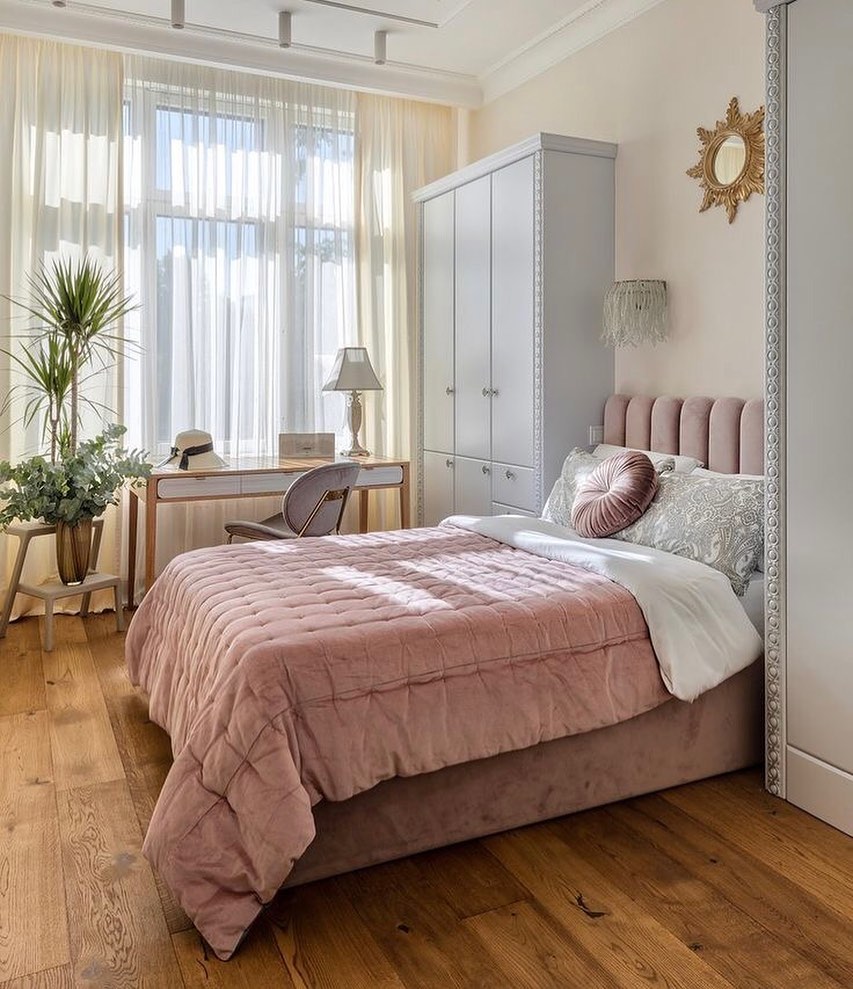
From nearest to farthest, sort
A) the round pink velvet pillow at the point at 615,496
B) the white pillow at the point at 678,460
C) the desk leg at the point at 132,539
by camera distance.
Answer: the round pink velvet pillow at the point at 615,496
the white pillow at the point at 678,460
the desk leg at the point at 132,539

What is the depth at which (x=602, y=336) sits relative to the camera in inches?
162

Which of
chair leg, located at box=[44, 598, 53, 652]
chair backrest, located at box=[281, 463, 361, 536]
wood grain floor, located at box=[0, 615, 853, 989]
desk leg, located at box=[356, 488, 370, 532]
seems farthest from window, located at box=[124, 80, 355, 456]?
wood grain floor, located at box=[0, 615, 853, 989]

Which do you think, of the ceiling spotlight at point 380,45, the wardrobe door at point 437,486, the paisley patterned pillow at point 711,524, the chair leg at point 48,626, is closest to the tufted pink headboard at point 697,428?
the paisley patterned pillow at point 711,524

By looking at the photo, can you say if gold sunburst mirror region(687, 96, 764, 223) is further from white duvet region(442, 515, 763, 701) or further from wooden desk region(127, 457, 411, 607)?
wooden desk region(127, 457, 411, 607)

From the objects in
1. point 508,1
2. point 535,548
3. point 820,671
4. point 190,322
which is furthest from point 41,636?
point 508,1

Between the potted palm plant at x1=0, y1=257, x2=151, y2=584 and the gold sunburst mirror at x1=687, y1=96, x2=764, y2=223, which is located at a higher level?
the gold sunburst mirror at x1=687, y1=96, x2=764, y2=223

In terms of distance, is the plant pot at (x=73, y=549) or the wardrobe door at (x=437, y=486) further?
the wardrobe door at (x=437, y=486)

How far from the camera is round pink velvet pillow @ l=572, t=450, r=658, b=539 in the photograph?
309cm

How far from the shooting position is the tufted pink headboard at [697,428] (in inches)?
129

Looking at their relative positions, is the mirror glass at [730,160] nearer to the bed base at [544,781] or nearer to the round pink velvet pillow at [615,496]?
the round pink velvet pillow at [615,496]

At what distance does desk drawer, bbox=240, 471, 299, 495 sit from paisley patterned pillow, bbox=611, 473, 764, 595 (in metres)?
2.11

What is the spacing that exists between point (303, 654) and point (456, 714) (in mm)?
413

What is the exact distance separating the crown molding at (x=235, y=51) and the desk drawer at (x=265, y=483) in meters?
2.16

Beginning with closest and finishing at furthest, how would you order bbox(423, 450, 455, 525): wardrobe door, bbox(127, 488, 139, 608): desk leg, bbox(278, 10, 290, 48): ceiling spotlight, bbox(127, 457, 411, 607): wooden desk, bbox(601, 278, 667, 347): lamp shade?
bbox(601, 278, 667, 347): lamp shade, bbox(278, 10, 290, 48): ceiling spotlight, bbox(127, 457, 411, 607): wooden desk, bbox(127, 488, 139, 608): desk leg, bbox(423, 450, 455, 525): wardrobe door
